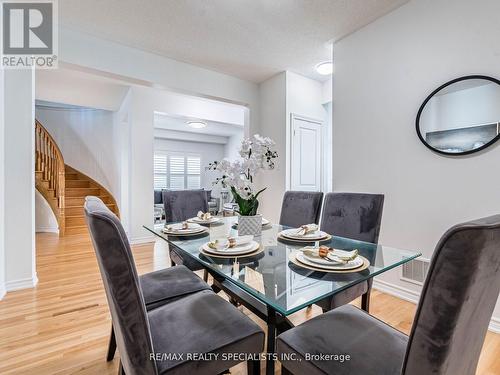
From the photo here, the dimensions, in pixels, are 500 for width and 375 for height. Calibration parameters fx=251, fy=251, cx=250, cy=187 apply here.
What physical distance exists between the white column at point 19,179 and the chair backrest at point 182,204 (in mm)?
1325

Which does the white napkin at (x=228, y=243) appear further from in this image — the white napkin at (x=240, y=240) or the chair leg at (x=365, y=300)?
the chair leg at (x=365, y=300)

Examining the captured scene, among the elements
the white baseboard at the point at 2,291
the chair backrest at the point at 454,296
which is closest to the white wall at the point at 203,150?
the white baseboard at the point at 2,291

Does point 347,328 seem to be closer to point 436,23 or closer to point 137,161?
point 436,23

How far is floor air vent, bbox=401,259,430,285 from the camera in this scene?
2119 mm

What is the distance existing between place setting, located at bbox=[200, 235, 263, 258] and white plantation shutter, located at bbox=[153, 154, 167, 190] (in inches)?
295

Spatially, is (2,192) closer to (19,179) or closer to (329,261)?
(19,179)

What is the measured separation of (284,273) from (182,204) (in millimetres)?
1645

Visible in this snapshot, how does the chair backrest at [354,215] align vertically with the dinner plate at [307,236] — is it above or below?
above

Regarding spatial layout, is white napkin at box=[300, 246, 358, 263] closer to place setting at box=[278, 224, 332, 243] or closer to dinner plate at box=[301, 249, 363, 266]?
dinner plate at box=[301, 249, 363, 266]

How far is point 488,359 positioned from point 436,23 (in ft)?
7.88

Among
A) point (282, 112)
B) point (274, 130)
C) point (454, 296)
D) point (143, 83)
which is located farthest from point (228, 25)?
point (454, 296)

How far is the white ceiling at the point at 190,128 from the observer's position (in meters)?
6.38

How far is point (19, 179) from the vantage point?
94.0 inches

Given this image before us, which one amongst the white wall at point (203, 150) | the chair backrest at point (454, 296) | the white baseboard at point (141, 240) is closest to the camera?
the chair backrest at point (454, 296)
